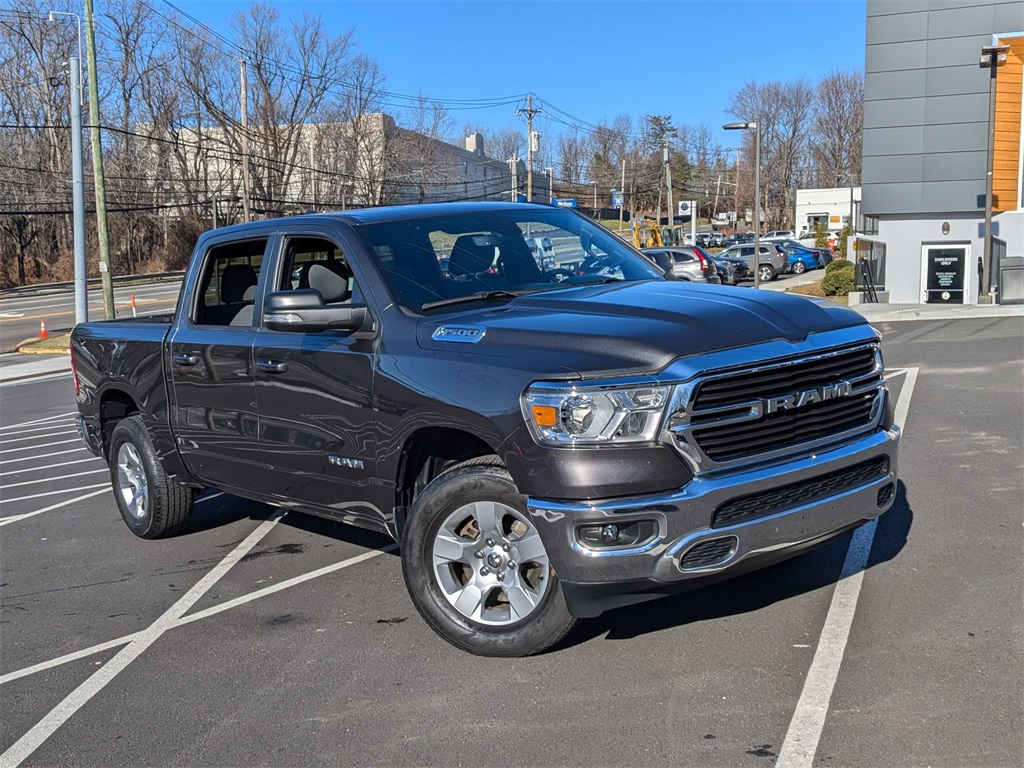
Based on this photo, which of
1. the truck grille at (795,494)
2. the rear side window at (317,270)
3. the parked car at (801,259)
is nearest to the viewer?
the truck grille at (795,494)

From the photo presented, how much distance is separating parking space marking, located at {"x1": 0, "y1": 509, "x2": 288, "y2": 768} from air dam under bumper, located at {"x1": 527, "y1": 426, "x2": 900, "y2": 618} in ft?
6.90

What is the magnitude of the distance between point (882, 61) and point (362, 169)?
47117 mm

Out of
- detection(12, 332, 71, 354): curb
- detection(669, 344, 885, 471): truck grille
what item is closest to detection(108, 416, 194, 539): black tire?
detection(669, 344, 885, 471): truck grille

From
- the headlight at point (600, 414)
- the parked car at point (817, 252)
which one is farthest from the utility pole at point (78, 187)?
the parked car at point (817, 252)

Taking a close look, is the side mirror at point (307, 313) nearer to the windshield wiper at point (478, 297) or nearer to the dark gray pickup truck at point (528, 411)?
the dark gray pickup truck at point (528, 411)

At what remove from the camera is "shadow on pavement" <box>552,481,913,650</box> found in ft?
15.6

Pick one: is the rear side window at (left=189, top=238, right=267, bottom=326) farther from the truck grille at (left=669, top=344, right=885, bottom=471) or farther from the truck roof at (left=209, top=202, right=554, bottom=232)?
the truck grille at (left=669, top=344, right=885, bottom=471)

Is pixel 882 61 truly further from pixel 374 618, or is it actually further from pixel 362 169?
pixel 362 169

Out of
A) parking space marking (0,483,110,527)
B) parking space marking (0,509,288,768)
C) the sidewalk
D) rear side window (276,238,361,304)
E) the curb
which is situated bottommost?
the curb

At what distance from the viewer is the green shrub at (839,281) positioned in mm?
29922

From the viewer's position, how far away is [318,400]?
5078 mm

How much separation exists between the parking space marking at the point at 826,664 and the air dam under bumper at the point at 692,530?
49cm

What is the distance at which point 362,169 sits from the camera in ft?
234

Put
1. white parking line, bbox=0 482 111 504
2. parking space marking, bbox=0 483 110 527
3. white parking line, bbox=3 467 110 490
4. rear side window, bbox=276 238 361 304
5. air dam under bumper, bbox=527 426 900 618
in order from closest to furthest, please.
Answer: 1. air dam under bumper, bbox=527 426 900 618
2. rear side window, bbox=276 238 361 304
3. parking space marking, bbox=0 483 110 527
4. white parking line, bbox=0 482 111 504
5. white parking line, bbox=3 467 110 490
